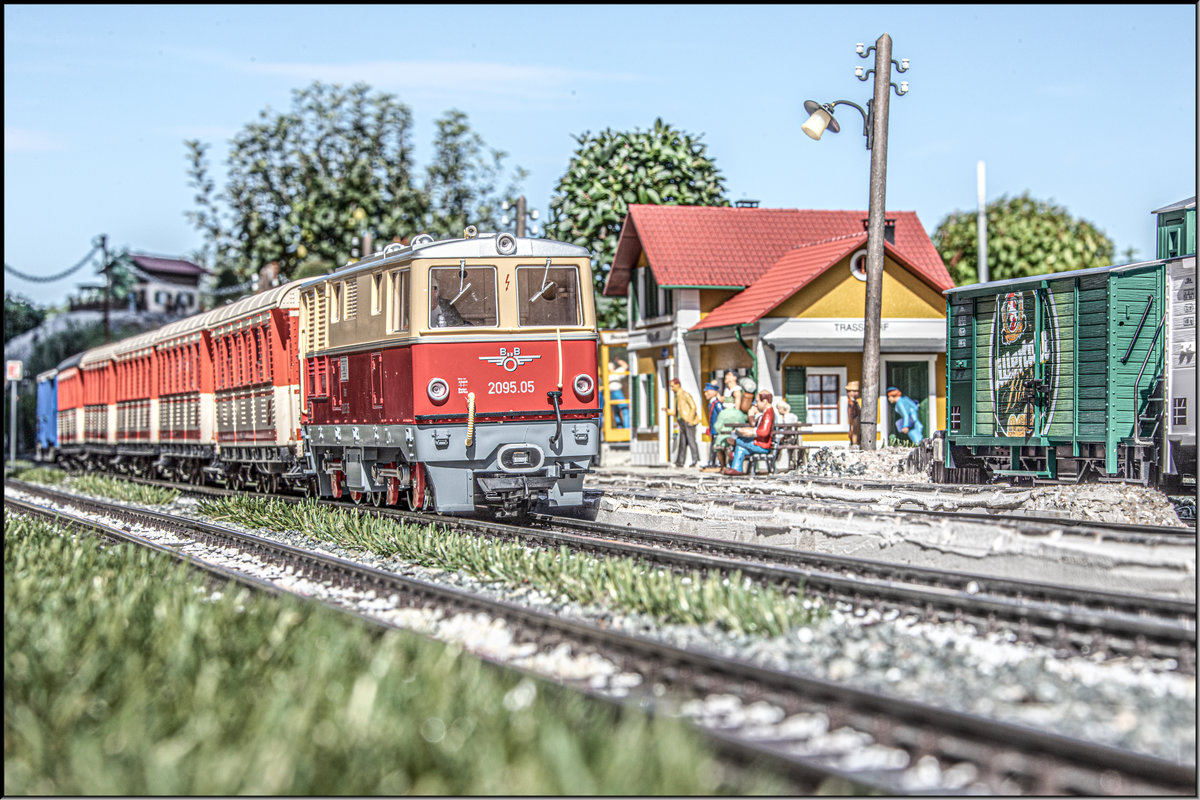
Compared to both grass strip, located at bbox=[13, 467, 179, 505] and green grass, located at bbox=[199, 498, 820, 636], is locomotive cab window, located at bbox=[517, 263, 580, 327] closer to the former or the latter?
green grass, located at bbox=[199, 498, 820, 636]

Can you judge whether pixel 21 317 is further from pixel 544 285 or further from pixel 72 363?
pixel 544 285

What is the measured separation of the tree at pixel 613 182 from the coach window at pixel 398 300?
76.9 feet

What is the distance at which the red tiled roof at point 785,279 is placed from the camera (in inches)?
1068

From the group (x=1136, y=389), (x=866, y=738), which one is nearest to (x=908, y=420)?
(x=1136, y=389)

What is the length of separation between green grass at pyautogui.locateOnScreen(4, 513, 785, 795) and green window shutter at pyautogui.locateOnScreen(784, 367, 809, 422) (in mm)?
20789

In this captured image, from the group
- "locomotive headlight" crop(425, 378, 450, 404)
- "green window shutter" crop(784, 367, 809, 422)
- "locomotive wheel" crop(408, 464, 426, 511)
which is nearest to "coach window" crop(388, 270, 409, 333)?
"locomotive headlight" crop(425, 378, 450, 404)

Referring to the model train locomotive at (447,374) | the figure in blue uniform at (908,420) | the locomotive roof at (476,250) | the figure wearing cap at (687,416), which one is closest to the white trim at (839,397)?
the figure wearing cap at (687,416)

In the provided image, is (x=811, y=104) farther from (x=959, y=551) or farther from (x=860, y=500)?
(x=959, y=551)

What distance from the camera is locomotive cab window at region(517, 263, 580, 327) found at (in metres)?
14.3

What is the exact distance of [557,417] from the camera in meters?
A: 14.3

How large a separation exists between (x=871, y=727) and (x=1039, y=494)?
10.5 meters

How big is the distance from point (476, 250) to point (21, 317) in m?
85.7

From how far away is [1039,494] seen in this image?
15.4m

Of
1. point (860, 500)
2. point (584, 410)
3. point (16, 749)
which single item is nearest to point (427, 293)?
point (584, 410)
